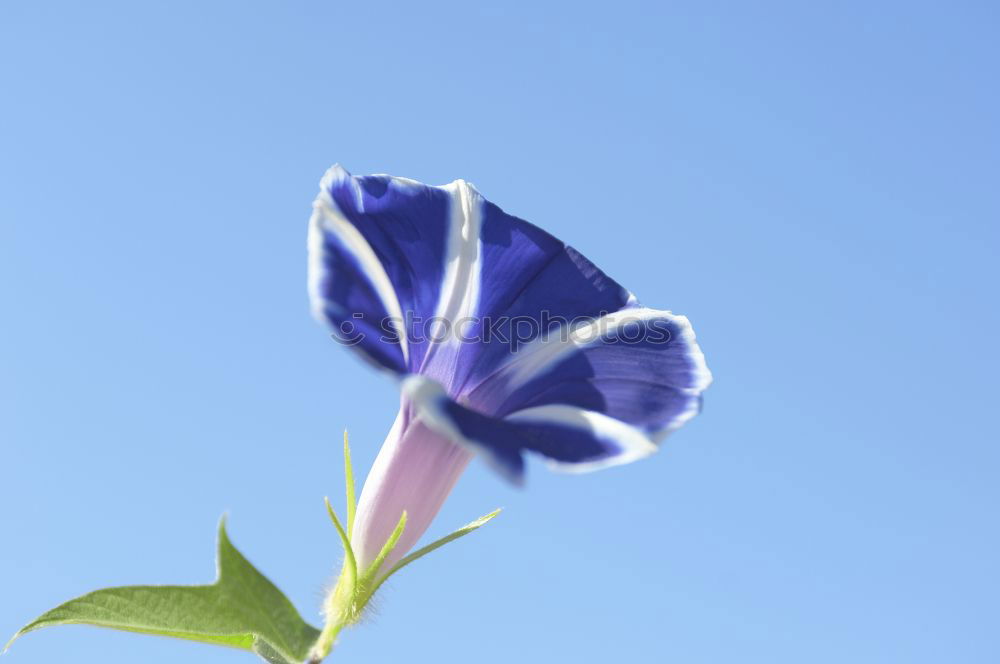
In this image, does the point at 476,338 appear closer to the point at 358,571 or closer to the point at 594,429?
the point at 594,429

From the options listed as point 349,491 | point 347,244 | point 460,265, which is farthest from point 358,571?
point 460,265

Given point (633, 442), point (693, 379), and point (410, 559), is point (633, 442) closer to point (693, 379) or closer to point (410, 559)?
point (693, 379)

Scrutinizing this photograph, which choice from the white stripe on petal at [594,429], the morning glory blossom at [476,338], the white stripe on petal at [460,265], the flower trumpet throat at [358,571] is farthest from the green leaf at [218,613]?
the white stripe on petal at [460,265]

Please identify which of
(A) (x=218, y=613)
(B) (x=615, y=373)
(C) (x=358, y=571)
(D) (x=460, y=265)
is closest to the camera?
(A) (x=218, y=613)

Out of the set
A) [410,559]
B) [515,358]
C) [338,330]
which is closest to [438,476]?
[410,559]

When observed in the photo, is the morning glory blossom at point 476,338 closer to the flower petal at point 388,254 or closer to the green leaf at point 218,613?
the flower petal at point 388,254

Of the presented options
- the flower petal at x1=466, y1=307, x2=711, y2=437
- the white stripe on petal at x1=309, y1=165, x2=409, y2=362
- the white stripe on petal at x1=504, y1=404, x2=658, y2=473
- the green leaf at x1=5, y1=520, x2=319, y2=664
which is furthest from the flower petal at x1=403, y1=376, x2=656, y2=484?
the green leaf at x1=5, y1=520, x2=319, y2=664
